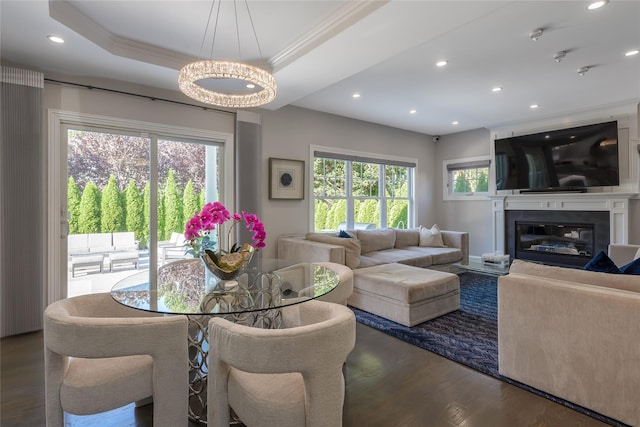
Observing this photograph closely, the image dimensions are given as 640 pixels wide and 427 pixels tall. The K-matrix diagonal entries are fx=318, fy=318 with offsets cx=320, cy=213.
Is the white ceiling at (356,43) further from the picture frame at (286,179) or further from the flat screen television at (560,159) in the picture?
the picture frame at (286,179)

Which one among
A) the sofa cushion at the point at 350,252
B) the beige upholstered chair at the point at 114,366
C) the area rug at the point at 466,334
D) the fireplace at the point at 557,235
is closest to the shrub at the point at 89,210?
the beige upholstered chair at the point at 114,366

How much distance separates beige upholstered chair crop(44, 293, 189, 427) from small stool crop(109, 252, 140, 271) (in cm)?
226

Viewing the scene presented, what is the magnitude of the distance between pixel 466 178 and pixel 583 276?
480cm

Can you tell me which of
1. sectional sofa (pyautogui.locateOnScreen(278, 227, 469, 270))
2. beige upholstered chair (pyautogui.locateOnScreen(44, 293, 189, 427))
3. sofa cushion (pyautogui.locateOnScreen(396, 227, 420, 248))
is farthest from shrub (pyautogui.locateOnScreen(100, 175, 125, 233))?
sofa cushion (pyautogui.locateOnScreen(396, 227, 420, 248))

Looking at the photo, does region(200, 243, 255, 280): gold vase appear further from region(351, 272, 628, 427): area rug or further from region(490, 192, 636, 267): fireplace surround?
region(490, 192, 636, 267): fireplace surround

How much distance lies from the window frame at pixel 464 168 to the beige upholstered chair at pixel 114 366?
6.00m

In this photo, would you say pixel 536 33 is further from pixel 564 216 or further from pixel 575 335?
pixel 564 216

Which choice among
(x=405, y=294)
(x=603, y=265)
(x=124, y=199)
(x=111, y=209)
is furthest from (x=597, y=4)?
(x=111, y=209)

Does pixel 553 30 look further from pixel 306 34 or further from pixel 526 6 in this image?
pixel 306 34

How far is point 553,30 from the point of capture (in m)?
2.68

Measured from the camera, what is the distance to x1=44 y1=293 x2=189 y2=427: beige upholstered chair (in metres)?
1.28

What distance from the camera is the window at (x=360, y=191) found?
16.8ft

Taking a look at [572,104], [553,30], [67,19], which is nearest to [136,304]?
[67,19]

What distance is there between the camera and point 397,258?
4453 millimetres
